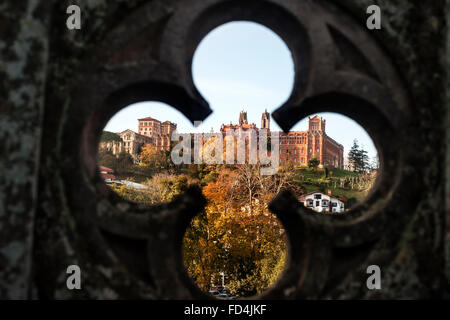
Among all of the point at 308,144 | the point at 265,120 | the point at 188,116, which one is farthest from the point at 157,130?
the point at 188,116

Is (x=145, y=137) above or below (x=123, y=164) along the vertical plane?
above

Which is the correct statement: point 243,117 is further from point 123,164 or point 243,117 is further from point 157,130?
point 123,164

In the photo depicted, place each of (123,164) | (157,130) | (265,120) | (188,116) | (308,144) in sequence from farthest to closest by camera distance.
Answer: (265,120), (157,130), (308,144), (123,164), (188,116)

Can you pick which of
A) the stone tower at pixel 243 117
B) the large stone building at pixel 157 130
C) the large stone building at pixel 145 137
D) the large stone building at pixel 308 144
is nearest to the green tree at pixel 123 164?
the large stone building at pixel 145 137

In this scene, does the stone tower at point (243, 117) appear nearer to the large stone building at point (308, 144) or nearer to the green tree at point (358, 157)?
the large stone building at point (308, 144)

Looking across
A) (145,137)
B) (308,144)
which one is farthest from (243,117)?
(145,137)

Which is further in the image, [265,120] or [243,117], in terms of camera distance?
[265,120]

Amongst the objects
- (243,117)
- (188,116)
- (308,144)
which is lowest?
(188,116)

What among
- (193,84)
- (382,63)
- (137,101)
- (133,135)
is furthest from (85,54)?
(133,135)

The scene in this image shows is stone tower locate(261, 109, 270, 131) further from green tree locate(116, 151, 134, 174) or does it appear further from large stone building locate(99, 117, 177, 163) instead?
green tree locate(116, 151, 134, 174)

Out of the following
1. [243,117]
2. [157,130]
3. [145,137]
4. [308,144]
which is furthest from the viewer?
[243,117]

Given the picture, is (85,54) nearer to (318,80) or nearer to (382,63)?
(318,80)
